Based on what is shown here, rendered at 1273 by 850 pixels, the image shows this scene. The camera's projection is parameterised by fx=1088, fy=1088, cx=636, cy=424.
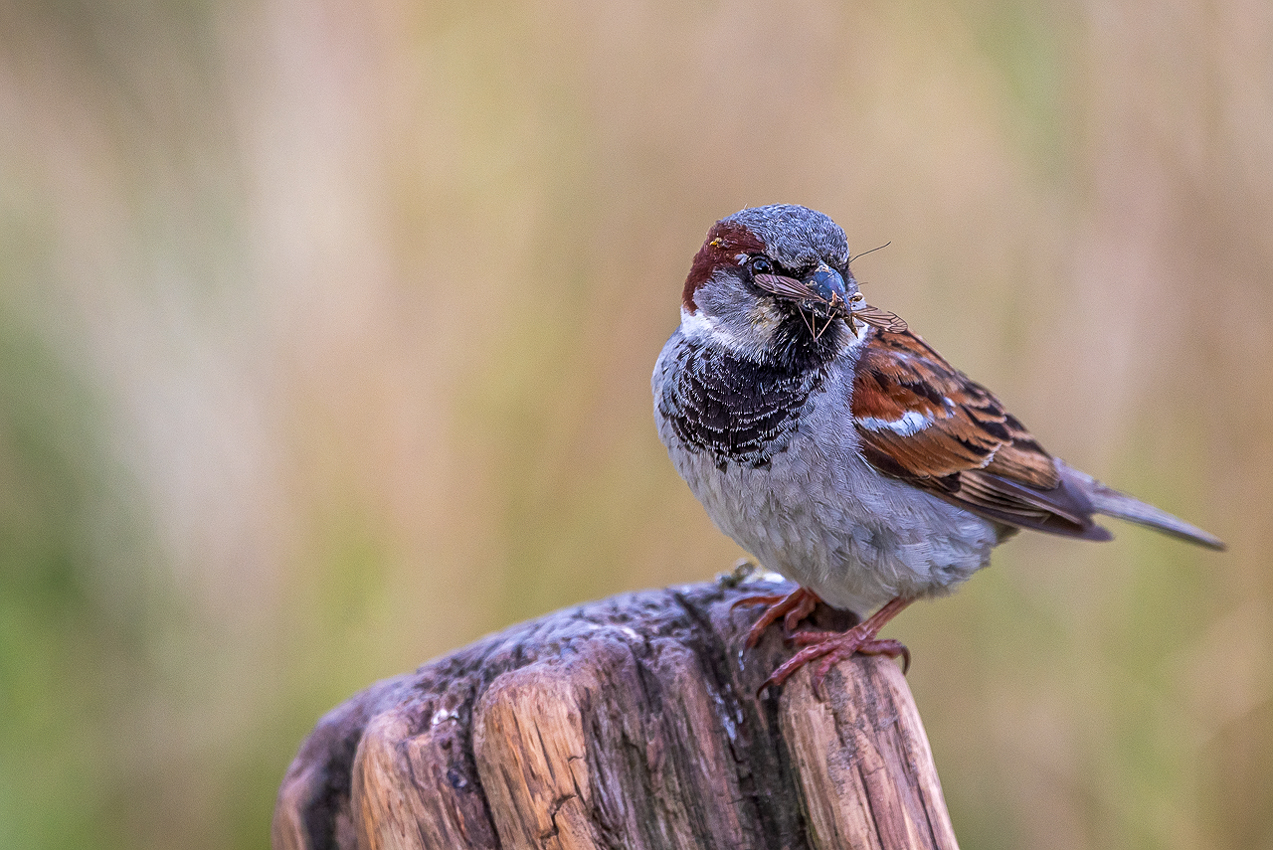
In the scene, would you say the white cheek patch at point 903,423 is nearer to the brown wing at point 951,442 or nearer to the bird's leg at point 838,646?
the brown wing at point 951,442

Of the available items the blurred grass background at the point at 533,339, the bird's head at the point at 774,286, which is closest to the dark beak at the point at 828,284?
the bird's head at the point at 774,286

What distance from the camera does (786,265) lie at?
8.30 ft

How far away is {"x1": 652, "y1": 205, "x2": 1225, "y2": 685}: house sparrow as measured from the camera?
258 cm

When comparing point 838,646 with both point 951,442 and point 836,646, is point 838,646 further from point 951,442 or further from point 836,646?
point 951,442

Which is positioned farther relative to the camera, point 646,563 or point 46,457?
point 646,563

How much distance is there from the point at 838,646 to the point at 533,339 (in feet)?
6.56

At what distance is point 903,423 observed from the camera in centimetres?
281

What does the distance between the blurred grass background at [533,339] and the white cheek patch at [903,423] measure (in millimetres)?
1360

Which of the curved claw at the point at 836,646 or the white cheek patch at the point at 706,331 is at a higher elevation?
the white cheek patch at the point at 706,331

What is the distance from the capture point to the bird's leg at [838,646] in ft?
8.20

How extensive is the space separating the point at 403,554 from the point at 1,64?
2.16 m

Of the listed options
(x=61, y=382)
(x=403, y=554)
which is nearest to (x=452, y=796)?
(x=403, y=554)

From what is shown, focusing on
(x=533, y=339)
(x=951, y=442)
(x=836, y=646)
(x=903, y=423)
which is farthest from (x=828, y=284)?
(x=533, y=339)

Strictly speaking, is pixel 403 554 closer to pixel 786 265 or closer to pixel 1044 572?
pixel 786 265
